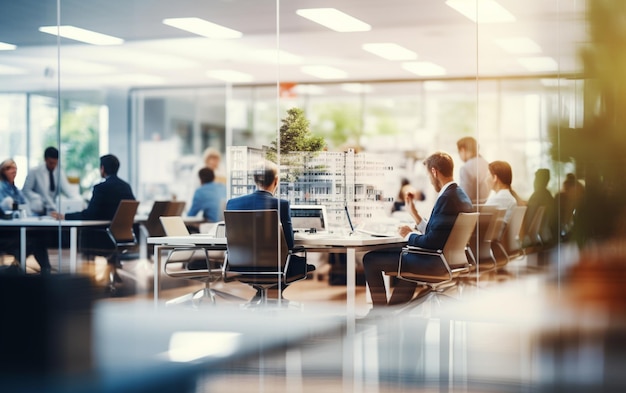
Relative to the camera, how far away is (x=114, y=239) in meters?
9.68

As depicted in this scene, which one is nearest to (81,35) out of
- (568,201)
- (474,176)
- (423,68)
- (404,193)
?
(423,68)

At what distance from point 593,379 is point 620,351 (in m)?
1.36

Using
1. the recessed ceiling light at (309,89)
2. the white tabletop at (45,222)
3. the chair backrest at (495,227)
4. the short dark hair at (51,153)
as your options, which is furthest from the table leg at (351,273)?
the short dark hair at (51,153)

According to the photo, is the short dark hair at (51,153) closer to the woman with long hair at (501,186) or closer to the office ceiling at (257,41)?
the office ceiling at (257,41)

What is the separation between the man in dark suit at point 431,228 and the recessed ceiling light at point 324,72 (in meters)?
1.21

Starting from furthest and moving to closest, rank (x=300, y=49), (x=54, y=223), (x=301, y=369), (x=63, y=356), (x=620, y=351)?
(x=54, y=223)
(x=300, y=49)
(x=620, y=351)
(x=301, y=369)
(x=63, y=356)

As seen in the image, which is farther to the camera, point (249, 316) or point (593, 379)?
point (249, 316)

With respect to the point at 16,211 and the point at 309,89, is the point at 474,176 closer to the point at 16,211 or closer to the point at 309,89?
the point at 309,89

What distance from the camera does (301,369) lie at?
7688mm

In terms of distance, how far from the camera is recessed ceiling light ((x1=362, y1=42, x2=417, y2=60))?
8.98m

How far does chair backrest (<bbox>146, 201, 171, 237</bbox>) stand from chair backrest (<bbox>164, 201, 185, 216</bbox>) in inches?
0.8

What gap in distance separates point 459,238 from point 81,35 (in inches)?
165

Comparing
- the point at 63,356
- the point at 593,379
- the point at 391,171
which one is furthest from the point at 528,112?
the point at 63,356

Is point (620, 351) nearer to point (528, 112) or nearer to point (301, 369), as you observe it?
point (528, 112)
